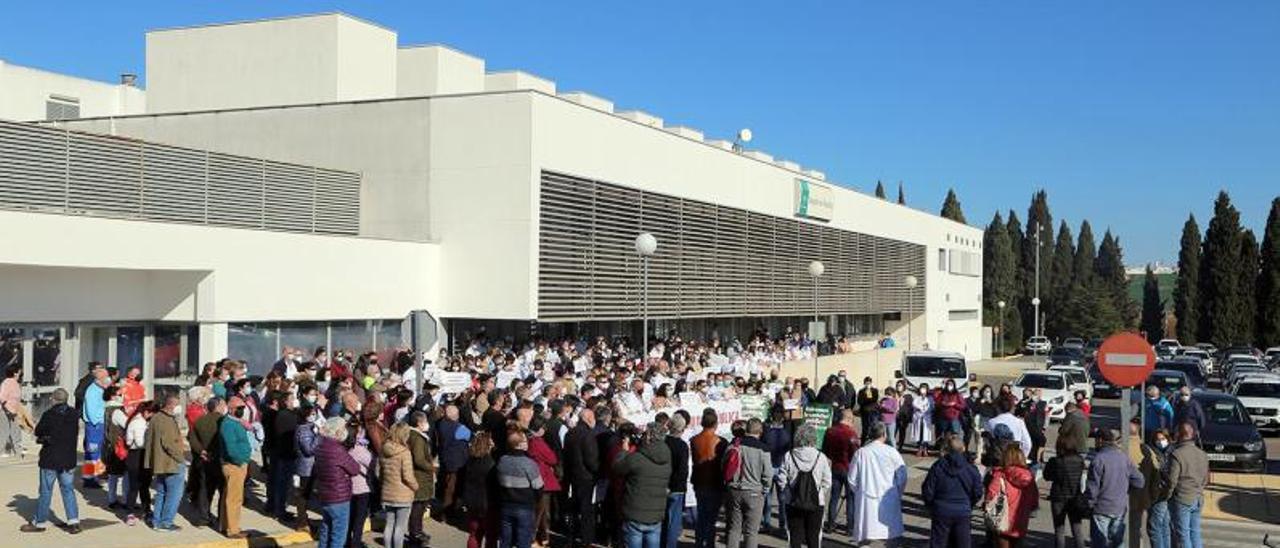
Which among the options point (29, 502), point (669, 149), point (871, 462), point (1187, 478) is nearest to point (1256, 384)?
point (669, 149)

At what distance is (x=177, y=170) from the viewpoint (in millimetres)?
23516

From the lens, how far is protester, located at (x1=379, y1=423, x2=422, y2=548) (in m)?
12.0

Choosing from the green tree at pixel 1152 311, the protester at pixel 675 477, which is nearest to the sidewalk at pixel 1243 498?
the protester at pixel 675 477

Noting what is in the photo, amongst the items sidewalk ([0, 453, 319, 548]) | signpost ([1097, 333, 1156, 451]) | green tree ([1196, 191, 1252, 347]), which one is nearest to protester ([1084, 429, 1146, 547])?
signpost ([1097, 333, 1156, 451])

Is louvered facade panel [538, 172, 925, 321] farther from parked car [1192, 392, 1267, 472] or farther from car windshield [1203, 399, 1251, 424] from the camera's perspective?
parked car [1192, 392, 1267, 472]

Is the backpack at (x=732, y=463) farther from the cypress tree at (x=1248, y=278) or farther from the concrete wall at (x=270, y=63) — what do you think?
the cypress tree at (x=1248, y=278)

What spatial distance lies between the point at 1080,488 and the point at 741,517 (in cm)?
332

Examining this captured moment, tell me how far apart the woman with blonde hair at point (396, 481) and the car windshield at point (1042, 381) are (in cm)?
2244

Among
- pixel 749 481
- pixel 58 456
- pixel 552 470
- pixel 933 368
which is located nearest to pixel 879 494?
pixel 749 481

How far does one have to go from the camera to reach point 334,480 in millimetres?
11695

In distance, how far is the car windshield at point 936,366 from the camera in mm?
31797

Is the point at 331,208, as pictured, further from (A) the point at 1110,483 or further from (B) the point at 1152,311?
(B) the point at 1152,311

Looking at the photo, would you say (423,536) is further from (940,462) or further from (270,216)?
(270,216)

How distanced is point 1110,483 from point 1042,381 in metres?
20.8
